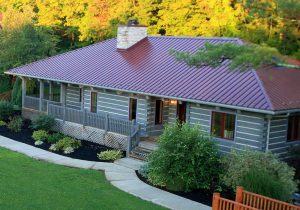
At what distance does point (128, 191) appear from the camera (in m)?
17.3

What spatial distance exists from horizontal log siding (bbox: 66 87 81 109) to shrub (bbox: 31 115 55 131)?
2346mm

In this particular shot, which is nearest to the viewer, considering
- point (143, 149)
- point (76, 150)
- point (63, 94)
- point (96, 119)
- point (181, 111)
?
point (143, 149)

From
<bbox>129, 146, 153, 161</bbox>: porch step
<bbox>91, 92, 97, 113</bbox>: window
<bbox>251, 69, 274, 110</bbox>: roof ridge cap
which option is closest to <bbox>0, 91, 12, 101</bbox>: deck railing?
<bbox>91, 92, 97, 113</bbox>: window

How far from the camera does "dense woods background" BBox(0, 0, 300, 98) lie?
33.5 metres

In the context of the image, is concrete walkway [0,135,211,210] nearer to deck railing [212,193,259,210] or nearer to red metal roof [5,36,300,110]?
deck railing [212,193,259,210]

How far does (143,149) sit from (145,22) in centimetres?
2300

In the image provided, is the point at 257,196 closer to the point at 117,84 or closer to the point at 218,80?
the point at 218,80

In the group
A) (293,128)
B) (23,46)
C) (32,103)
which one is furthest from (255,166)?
(23,46)

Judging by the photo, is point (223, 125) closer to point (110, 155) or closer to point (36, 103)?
point (110, 155)

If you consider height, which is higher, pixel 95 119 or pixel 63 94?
pixel 63 94

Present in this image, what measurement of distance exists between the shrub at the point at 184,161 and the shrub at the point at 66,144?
22.6 ft

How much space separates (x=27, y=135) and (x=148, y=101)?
25.4 ft

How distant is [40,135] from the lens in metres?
26.3

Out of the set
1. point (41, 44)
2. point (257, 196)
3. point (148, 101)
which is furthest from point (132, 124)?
point (41, 44)
